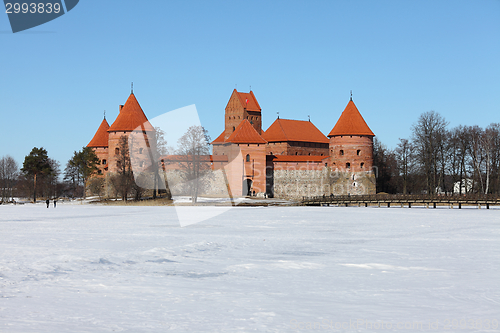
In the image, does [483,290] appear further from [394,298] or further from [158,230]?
[158,230]

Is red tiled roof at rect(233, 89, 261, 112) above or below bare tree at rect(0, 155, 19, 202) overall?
above

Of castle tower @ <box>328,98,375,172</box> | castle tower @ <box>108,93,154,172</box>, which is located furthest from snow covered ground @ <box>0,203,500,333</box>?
castle tower @ <box>108,93,154,172</box>

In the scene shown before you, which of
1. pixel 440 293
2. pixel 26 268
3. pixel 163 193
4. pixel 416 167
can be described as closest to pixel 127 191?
pixel 163 193

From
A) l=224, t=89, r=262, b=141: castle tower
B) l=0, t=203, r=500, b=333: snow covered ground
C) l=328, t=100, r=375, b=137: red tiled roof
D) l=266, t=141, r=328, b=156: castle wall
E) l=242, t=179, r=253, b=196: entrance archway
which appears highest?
l=224, t=89, r=262, b=141: castle tower

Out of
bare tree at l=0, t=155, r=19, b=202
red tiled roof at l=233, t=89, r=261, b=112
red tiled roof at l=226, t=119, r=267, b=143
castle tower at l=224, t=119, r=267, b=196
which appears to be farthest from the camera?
bare tree at l=0, t=155, r=19, b=202

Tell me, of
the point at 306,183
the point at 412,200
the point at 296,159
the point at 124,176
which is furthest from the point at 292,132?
the point at 412,200

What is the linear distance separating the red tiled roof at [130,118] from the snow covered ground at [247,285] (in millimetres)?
36867

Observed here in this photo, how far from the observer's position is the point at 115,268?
8.22 metres

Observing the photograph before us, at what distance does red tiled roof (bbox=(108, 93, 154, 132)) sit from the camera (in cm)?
4844

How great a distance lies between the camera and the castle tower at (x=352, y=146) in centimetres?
4603

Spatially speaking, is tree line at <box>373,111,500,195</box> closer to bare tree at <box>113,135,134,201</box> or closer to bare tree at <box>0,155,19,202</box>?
bare tree at <box>113,135,134,201</box>

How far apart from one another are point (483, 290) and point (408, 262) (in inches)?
94.6

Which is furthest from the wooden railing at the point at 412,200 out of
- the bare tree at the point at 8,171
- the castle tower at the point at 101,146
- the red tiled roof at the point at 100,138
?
the bare tree at the point at 8,171

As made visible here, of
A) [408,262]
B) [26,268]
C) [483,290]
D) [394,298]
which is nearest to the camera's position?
[394,298]
